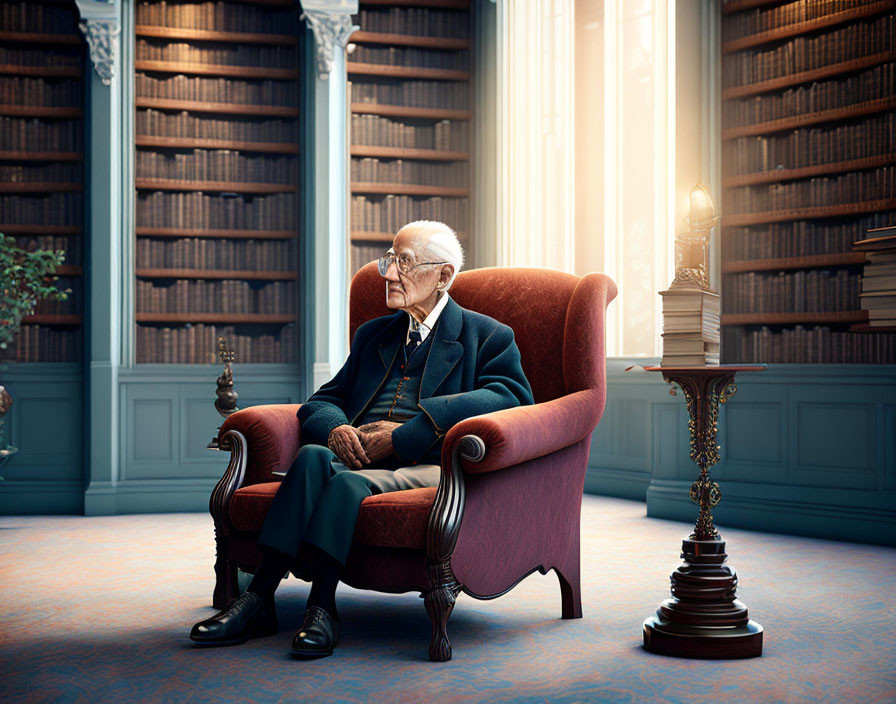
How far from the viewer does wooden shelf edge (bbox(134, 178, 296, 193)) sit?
535 cm

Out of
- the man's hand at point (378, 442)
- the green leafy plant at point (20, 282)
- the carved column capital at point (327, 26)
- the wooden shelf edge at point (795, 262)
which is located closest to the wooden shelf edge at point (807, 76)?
the wooden shelf edge at point (795, 262)

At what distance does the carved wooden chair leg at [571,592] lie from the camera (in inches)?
113

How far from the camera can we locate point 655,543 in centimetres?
415

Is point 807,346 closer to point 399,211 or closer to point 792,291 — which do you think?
point 792,291

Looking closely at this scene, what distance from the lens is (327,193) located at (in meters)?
5.36

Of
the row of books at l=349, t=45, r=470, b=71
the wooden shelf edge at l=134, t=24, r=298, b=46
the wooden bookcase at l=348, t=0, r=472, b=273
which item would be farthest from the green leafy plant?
the row of books at l=349, t=45, r=470, b=71

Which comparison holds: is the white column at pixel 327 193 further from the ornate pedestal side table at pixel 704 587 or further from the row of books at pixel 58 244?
the ornate pedestal side table at pixel 704 587

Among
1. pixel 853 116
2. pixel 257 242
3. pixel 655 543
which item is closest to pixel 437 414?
pixel 655 543

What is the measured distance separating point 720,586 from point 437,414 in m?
0.87

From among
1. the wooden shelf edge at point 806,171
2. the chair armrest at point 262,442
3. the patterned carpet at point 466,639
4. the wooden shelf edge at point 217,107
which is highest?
the wooden shelf edge at point 217,107

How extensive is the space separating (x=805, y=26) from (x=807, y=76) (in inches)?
9.3

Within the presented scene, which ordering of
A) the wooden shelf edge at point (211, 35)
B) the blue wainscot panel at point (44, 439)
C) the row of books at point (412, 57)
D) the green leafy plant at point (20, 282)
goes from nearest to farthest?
the green leafy plant at point (20, 282) < the blue wainscot panel at point (44, 439) < the wooden shelf edge at point (211, 35) < the row of books at point (412, 57)

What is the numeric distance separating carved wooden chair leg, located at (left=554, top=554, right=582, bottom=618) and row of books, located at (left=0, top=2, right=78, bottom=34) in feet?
13.8

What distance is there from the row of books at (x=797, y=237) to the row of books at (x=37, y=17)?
3.75 metres
